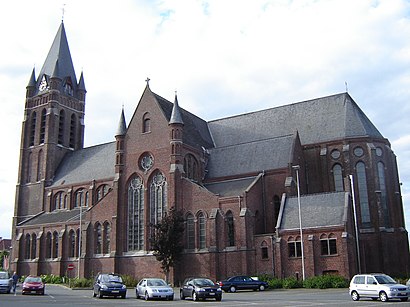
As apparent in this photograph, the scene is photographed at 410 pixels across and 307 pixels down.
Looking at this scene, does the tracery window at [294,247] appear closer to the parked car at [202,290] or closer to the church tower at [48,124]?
the parked car at [202,290]

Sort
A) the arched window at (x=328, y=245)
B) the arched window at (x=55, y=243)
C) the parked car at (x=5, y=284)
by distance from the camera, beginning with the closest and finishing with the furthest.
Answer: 1. the parked car at (x=5, y=284)
2. the arched window at (x=328, y=245)
3. the arched window at (x=55, y=243)

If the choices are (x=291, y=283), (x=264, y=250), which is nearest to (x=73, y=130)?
(x=264, y=250)

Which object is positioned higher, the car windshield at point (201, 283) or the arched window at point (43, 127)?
the arched window at point (43, 127)

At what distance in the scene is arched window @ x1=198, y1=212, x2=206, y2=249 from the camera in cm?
4806

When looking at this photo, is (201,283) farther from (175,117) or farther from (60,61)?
(60,61)

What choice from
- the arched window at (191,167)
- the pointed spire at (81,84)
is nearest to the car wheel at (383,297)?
the arched window at (191,167)

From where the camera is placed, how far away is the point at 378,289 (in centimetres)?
2573

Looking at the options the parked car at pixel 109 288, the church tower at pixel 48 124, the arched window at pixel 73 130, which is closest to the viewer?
the parked car at pixel 109 288

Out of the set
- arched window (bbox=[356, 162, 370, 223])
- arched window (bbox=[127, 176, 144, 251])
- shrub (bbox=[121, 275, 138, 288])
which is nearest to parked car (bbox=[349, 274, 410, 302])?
arched window (bbox=[356, 162, 370, 223])

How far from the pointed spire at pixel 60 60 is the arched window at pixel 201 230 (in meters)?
39.8

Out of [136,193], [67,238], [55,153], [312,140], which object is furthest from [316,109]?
[55,153]

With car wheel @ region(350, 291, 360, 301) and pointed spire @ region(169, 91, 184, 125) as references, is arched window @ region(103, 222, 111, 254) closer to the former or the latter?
pointed spire @ region(169, 91, 184, 125)

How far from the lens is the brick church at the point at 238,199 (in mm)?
43656

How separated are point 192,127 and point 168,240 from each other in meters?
18.4
